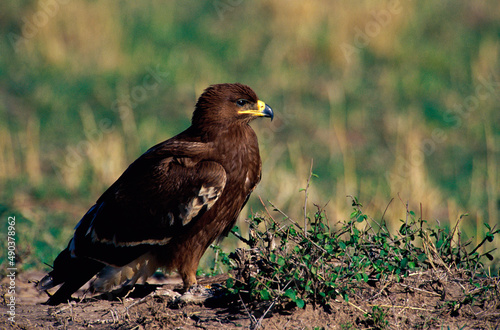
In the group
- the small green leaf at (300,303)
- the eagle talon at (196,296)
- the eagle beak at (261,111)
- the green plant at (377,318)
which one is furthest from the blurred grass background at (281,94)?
the small green leaf at (300,303)

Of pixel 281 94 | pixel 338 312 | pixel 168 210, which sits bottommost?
pixel 338 312

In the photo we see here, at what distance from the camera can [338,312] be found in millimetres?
3889

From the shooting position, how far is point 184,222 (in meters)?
4.53

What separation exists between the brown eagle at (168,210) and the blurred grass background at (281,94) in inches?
85.3

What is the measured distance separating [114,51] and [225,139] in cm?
719

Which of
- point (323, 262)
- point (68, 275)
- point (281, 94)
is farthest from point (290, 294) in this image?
point (281, 94)

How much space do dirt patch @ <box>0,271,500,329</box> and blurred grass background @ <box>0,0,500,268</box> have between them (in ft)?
8.96

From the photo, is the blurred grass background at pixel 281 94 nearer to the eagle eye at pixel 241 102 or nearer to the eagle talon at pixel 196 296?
the eagle eye at pixel 241 102

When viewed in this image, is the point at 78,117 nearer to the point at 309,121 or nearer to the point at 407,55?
the point at 309,121

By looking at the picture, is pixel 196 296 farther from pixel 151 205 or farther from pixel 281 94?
pixel 281 94

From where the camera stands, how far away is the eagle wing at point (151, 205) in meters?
4.50

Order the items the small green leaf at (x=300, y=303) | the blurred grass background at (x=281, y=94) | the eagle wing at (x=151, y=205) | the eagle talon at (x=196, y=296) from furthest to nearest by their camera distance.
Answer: the blurred grass background at (x=281, y=94) < the eagle wing at (x=151, y=205) < the eagle talon at (x=196, y=296) < the small green leaf at (x=300, y=303)

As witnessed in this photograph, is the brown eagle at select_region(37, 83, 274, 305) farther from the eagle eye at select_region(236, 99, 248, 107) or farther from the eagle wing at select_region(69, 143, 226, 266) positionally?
the eagle eye at select_region(236, 99, 248, 107)

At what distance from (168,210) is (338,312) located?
Answer: 4.36 feet
